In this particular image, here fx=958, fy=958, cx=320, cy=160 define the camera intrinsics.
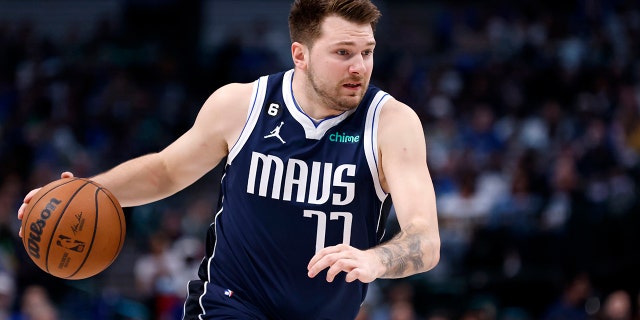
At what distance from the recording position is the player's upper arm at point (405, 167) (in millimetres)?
4547

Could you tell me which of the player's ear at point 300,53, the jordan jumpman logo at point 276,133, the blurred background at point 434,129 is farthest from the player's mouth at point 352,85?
the blurred background at point 434,129

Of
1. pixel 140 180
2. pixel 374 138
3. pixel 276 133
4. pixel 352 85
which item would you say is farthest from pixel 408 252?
pixel 140 180

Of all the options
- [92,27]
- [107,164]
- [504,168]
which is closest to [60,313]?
[107,164]

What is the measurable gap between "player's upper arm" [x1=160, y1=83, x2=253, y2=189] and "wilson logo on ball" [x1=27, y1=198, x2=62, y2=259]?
0.66 meters

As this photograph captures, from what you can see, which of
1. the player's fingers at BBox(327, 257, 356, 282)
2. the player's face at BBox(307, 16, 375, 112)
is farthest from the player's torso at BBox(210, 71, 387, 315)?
the player's fingers at BBox(327, 257, 356, 282)

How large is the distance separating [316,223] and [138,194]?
1.09 metres

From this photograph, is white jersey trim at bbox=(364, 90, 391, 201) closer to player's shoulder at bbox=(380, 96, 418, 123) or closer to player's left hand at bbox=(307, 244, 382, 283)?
player's shoulder at bbox=(380, 96, 418, 123)

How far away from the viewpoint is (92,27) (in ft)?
66.5

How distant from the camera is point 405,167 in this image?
4.69 meters

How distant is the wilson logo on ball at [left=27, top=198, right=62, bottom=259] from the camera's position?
16.1 ft

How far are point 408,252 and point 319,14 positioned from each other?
1.35 meters

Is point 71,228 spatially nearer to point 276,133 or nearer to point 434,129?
point 276,133

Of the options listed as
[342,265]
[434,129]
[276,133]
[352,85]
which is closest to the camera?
[342,265]

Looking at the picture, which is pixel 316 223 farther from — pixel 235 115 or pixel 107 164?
pixel 107 164
